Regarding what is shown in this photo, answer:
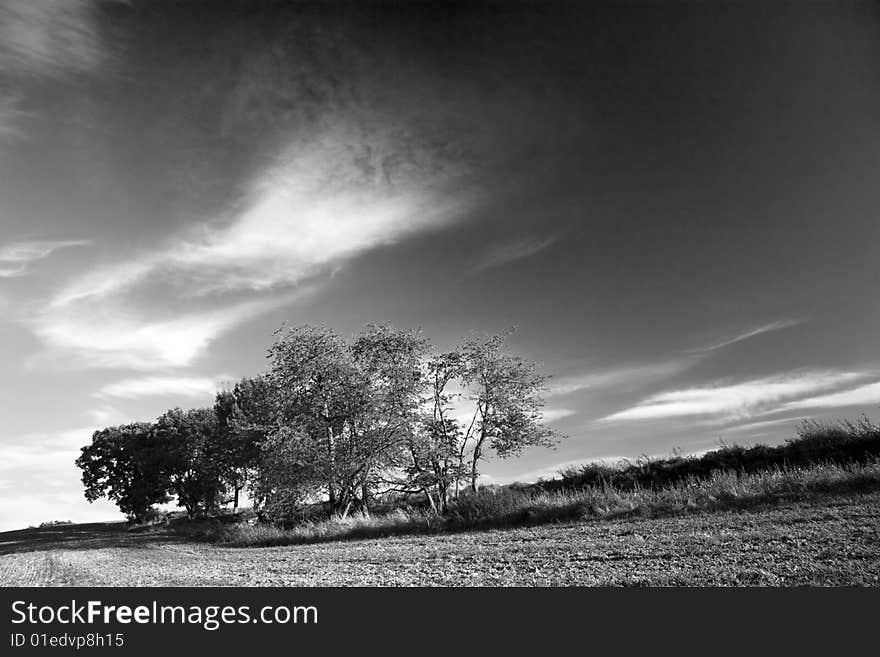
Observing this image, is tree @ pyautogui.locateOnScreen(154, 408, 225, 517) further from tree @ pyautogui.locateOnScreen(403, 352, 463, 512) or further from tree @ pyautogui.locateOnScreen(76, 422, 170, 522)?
tree @ pyautogui.locateOnScreen(403, 352, 463, 512)

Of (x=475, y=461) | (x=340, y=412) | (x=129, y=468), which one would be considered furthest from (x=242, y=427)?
(x=129, y=468)

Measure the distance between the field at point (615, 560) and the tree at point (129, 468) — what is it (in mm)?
36528

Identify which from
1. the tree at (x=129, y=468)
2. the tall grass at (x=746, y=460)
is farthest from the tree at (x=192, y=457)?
the tall grass at (x=746, y=460)

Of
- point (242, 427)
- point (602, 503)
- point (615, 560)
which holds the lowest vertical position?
Answer: point (615, 560)

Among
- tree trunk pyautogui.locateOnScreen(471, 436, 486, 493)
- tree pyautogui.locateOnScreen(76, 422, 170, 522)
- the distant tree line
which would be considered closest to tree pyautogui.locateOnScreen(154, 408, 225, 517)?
tree pyautogui.locateOnScreen(76, 422, 170, 522)

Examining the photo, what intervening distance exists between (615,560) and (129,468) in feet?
180

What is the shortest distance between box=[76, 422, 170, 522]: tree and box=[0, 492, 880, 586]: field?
36.5 m

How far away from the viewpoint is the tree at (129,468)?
51.1 meters

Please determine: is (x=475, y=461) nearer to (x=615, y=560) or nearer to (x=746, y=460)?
(x=746, y=460)

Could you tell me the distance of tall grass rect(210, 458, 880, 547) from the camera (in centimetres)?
1573

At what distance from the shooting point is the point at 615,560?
9414 millimetres

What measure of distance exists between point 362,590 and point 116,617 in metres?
2.55

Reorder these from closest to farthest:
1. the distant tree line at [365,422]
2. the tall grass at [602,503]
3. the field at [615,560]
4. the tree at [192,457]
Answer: the field at [615,560], the tall grass at [602,503], the distant tree line at [365,422], the tree at [192,457]

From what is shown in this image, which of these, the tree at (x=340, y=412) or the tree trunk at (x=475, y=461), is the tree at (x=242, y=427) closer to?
the tree at (x=340, y=412)
